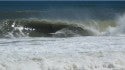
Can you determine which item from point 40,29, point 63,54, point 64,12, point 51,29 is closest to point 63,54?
point 63,54

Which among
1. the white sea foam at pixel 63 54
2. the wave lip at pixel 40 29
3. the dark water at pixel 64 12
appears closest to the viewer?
the white sea foam at pixel 63 54

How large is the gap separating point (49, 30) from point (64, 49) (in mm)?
7443

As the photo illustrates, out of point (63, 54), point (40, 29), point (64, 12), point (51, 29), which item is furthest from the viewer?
point (64, 12)

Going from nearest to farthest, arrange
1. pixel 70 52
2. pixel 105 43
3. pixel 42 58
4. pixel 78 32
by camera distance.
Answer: pixel 42 58
pixel 70 52
pixel 105 43
pixel 78 32

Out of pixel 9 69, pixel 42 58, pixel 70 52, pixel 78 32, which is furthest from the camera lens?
pixel 78 32

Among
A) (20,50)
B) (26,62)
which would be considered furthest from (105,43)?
(26,62)

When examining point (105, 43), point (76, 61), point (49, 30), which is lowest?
point (49, 30)

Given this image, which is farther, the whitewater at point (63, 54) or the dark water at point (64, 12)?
the dark water at point (64, 12)

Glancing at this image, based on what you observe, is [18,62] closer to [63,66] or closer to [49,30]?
[63,66]

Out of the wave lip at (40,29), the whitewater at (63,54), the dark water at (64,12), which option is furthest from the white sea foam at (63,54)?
the dark water at (64,12)

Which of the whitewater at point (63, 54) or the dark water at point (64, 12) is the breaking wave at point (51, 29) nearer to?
the whitewater at point (63, 54)

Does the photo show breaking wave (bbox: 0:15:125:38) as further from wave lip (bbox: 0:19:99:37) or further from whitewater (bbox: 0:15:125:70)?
whitewater (bbox: 0:15:125:70)

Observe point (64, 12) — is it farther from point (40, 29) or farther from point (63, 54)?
point (63, 54)

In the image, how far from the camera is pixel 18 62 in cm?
1271
